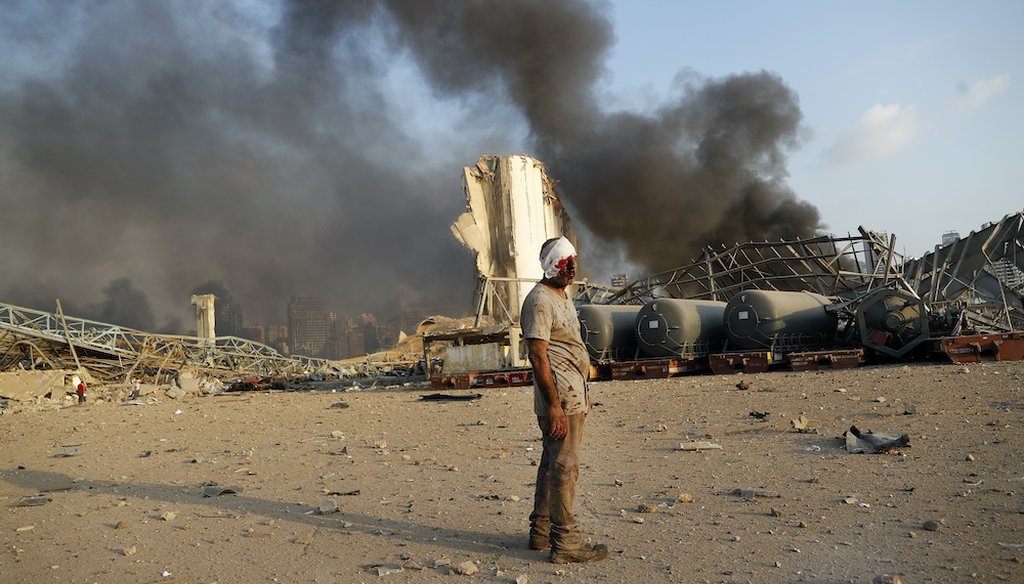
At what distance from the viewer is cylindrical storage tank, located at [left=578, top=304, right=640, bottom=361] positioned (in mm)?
17078

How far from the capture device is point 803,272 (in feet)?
70.4

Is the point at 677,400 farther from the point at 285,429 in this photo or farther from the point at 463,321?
the point at 463,321

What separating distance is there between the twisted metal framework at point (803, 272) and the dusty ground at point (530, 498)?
8.40 metres

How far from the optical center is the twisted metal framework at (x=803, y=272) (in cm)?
1820

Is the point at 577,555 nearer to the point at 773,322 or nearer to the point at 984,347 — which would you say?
the point at 984,347

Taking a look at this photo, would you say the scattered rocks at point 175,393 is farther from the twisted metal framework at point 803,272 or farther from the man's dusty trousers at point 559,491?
the man's dusty trousers at point 559,491

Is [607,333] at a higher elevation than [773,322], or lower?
higher

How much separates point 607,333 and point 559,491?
13318mm

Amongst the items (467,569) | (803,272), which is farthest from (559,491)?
(803,272)

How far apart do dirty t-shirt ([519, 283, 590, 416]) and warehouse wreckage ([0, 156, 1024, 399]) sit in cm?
1162

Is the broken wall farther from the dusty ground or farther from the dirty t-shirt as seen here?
the dirty t-shirt

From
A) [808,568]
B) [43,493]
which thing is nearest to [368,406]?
[43,493]

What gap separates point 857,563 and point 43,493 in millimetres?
6388

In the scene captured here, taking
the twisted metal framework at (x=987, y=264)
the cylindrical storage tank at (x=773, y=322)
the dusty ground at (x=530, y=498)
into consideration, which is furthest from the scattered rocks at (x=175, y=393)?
the twisted metal framework at (x=987, y=264)
